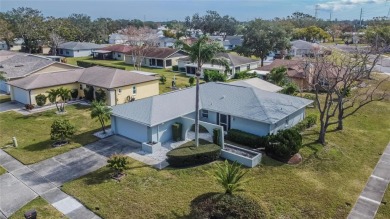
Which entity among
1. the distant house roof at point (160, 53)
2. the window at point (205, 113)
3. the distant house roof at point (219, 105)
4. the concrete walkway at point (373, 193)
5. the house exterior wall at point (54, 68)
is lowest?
the concrete walkway at point (373, 193)

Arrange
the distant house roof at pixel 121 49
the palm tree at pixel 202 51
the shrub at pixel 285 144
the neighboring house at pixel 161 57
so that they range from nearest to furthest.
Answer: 1. the shrub at pixel 285 144
2. the palm tree at pixel 202 51
3. the neighboring house at pixel 161 57
4. the distant house roof at pixel 121 49

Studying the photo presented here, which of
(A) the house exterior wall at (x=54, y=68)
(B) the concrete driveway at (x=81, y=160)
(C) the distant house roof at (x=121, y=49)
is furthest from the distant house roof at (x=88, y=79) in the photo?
(C) the distant house roof at (x=121, y=49)

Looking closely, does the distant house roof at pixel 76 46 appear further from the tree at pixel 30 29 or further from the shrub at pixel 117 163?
the shrub at pixel 117 163

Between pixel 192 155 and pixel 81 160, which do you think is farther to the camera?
pixel 81 160

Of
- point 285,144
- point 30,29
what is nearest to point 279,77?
point 285,144

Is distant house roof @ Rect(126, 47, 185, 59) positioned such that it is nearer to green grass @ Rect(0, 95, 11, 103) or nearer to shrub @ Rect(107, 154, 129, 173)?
green grass @ Rect(0, 95, 11, 103)

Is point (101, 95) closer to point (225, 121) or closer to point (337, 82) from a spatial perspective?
point (225, 121)

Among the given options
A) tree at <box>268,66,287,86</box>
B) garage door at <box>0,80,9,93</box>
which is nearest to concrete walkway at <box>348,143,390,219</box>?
tree at <box>268,66,287,86</box>
